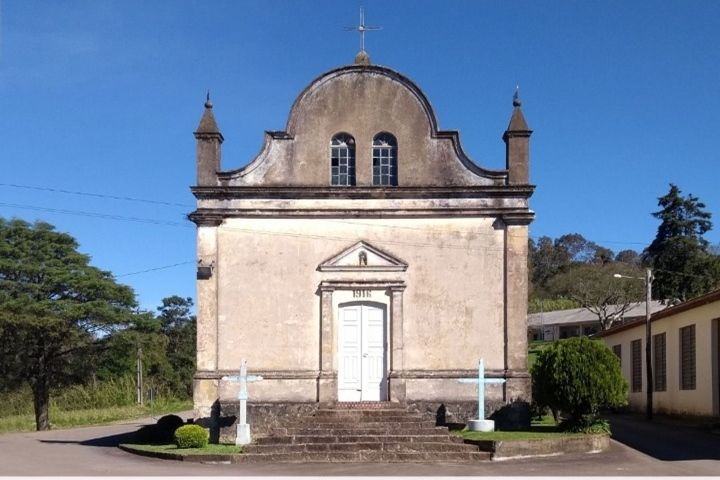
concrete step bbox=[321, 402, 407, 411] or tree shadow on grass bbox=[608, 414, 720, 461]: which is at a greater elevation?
concrete step bbox=[321, 402, 407, 411]

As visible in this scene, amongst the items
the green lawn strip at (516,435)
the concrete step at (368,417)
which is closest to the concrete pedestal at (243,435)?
the concrete step at (368,417)

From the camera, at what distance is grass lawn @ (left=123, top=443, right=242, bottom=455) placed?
20.8 m

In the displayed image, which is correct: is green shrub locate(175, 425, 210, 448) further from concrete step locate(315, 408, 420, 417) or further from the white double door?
the white double door

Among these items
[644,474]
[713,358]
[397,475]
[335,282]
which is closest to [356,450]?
[397,475]

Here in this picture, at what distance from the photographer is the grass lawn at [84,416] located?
132ft

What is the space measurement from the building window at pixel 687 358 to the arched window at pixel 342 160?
13.4 m

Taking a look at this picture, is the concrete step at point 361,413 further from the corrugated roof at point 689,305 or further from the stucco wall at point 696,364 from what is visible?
the stucco wall at point 696,364

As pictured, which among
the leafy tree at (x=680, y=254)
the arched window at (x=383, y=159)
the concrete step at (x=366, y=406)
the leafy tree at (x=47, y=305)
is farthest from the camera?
the leafy tree at (x=680, y=254)

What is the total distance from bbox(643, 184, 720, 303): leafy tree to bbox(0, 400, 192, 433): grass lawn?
29.9 metres

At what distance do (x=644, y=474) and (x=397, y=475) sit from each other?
4734 millimetres

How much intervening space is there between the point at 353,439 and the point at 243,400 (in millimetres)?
3160

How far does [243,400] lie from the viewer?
22.6 m

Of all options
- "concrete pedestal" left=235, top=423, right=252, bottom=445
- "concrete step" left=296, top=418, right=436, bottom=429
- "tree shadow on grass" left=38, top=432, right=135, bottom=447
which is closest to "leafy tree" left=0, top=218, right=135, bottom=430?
"tree shadow on grass" left=38, top=432, right=135, bottom=447

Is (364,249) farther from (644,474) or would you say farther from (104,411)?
(104,411)
